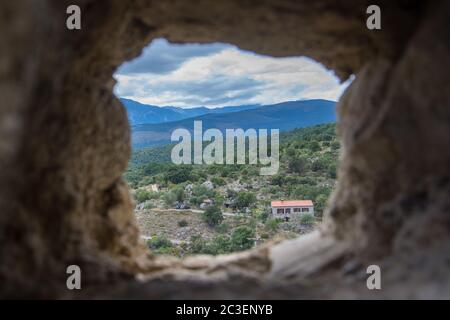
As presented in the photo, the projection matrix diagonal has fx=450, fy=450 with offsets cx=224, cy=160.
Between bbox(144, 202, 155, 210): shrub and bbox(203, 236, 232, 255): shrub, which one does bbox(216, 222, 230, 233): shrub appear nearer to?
bbox(203, 236, 232, 255): shrub

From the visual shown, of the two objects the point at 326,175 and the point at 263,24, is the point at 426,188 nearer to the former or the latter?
the point at 263,24

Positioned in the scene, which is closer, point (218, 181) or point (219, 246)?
point (219, 246)

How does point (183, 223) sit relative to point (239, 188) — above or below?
below

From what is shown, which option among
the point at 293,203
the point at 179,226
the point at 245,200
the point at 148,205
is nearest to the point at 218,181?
the point at 245,200

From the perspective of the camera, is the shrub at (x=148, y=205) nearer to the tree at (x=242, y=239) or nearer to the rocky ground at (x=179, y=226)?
the rocky ground at (x=179, y=226)

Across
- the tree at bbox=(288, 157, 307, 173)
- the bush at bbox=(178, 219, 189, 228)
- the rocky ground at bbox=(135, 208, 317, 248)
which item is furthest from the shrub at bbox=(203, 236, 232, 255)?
the tree at bbox=(288, 157, 307, 173)

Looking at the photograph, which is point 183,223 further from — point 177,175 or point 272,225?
point 272,225

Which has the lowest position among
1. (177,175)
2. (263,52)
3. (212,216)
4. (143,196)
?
(212,216)

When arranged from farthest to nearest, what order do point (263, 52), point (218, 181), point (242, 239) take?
point (218, 181)
point (242, 239)
point (263, 52)
